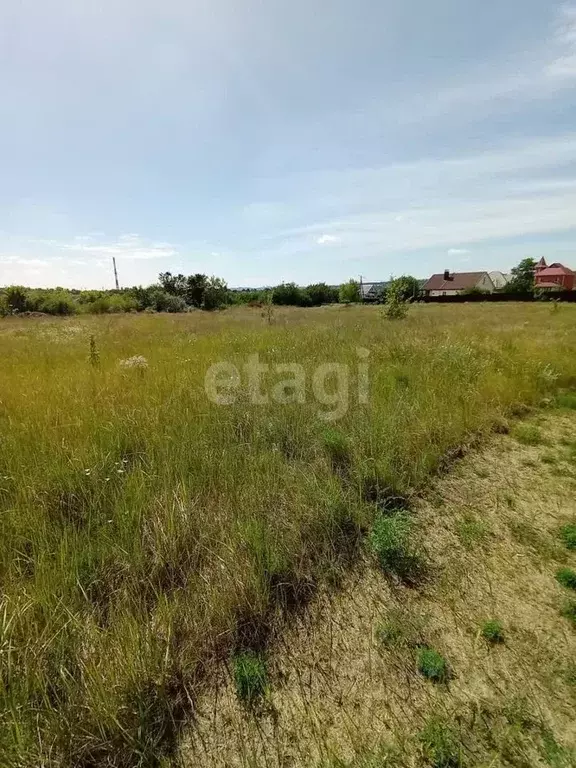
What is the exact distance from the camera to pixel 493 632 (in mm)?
1735

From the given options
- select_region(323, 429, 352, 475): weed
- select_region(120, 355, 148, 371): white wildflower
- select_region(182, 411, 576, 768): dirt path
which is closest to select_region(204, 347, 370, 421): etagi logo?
select_region(323, 429, 352, 475): weed

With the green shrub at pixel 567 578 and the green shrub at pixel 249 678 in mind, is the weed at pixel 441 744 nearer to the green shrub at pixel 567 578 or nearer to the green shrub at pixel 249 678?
the green shrub at pixel 249 678

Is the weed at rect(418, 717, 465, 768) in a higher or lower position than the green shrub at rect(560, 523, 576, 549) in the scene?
lower

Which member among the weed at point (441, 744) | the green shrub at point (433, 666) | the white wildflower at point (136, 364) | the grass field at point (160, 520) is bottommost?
the weed at point (441, 744)

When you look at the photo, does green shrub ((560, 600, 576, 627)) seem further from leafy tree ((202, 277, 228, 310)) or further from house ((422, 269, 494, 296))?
house ((422, 269, 494, 296))

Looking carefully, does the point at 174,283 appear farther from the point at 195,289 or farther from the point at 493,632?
the point at 493,632

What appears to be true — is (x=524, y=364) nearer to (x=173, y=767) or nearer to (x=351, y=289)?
(x=173, y=767)

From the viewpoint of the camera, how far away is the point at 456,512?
8.70ft

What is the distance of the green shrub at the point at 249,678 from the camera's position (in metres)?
1.46

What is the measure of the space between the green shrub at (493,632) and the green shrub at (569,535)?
100 centimetres

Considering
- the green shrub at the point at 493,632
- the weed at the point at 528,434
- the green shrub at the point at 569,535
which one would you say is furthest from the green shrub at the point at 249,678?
the weed at the point at 528,434

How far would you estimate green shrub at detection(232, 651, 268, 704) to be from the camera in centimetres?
146

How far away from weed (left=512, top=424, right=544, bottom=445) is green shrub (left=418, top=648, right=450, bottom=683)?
9.80 ft

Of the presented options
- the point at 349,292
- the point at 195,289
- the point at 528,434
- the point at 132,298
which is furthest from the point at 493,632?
the point at 349,292
